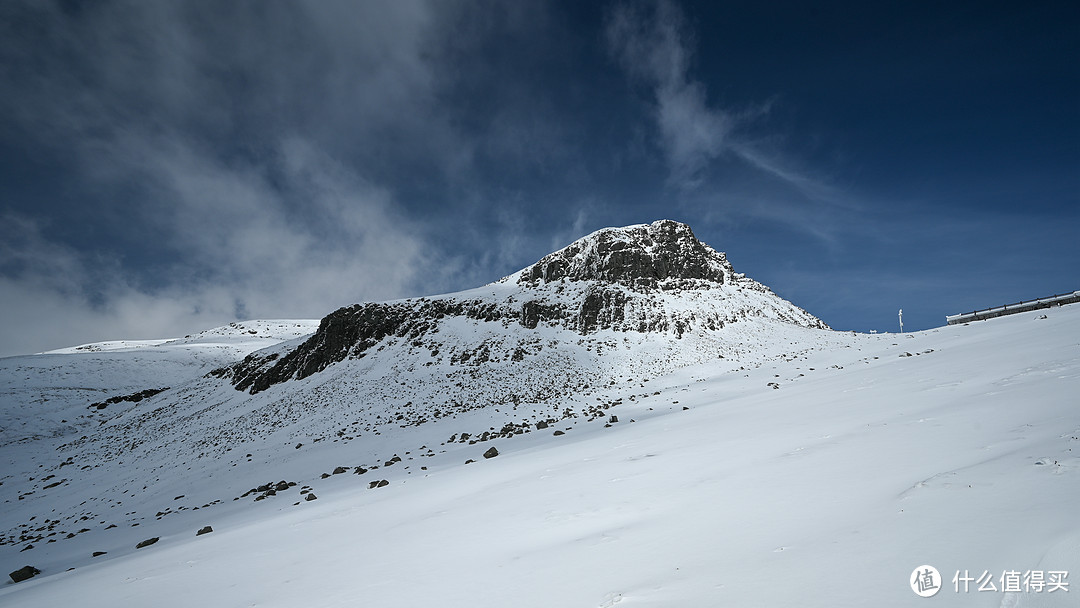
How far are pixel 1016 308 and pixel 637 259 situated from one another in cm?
2740

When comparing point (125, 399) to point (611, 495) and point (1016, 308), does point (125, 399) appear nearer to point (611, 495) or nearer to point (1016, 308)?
point (611, 495)

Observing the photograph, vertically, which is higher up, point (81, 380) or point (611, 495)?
point (81, 380)

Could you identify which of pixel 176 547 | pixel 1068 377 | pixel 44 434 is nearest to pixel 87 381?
pixel 44 434

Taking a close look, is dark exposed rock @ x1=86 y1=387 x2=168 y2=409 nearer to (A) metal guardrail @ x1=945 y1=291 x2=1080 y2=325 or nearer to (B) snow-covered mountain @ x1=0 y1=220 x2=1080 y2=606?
(B) snow-covered mountain @ x1=0 y1=220 x2=1080 y2=606

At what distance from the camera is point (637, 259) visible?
4544 centimetres

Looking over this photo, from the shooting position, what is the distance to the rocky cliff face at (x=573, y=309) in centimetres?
3869

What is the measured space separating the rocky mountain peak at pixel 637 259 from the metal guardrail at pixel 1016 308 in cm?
1805

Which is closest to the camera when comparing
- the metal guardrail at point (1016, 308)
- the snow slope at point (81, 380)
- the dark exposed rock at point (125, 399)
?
the metal guardrail at point (1016, 308)

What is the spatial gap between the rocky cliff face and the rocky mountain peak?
111 mm

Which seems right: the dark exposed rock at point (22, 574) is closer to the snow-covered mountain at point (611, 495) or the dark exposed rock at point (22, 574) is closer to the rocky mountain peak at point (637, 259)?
the snow-covered mountain at point (611, 495)

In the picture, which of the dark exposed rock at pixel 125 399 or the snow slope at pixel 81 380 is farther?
the dark exposed rock at pixel 125 399

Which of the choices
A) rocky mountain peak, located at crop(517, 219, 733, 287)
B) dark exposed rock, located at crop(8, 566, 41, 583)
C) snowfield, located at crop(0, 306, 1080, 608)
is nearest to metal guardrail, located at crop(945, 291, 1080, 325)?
rocky mountain peak, located at crop(517, 219, 733, 287)

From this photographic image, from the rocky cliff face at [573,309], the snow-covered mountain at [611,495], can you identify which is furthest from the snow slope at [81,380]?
the snow-covered mountain at [611,495]

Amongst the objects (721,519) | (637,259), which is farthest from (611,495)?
(637,259)
